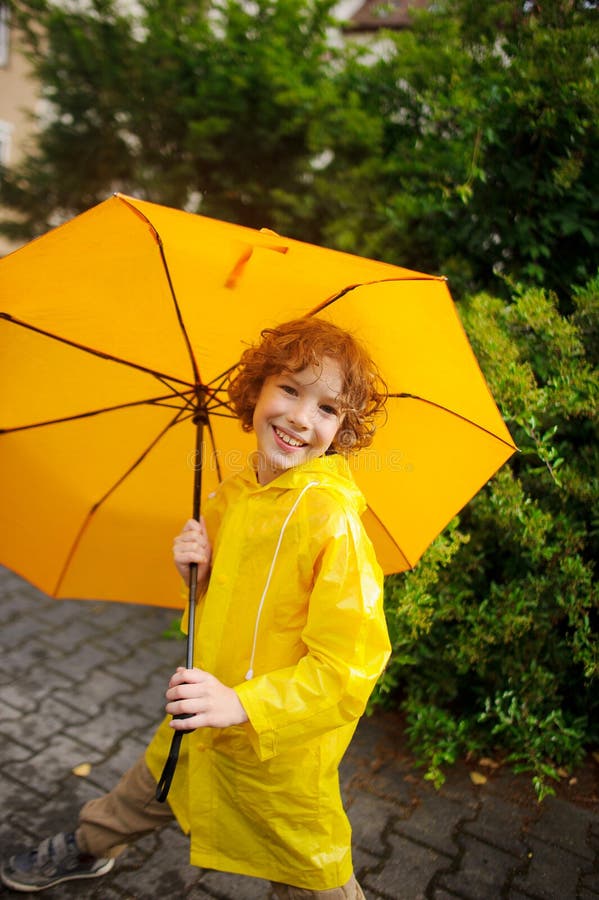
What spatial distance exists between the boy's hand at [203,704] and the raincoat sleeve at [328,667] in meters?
0.03

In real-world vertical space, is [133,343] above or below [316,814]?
above

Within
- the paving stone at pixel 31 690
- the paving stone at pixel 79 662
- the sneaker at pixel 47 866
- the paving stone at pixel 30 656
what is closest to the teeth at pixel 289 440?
the sneaker at pixel 47 866

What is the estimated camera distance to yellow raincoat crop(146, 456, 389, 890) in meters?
1.53

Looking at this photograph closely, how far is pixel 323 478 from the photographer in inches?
67.4

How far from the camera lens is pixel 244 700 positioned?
1.52 meters

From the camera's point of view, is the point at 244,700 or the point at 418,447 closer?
the point at 244,700

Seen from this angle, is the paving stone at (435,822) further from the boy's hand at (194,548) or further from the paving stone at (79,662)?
the paving stone at (79,662)

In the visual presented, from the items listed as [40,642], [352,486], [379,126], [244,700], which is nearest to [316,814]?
[244,700]

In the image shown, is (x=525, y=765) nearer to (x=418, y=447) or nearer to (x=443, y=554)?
(x=443, y=554)

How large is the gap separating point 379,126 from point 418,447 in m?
3.10

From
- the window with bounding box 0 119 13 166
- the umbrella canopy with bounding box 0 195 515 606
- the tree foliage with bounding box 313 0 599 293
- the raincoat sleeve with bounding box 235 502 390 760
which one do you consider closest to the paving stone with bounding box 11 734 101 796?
the umbrella canopy with bounding box 0 195 515 606

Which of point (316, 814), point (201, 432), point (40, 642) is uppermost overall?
point (201, 432)

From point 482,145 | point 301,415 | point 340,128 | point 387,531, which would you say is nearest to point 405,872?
point 387,531

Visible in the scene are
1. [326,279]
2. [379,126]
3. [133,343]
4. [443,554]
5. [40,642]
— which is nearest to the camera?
[326,279]
